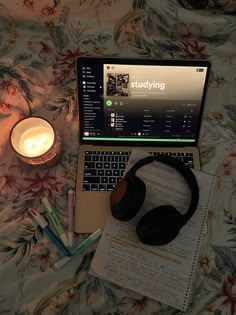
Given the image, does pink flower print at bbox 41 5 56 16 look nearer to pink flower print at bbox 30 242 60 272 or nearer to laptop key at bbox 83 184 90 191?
laptop key at bbox 83 184 90 191

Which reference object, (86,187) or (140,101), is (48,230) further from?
(140,101)

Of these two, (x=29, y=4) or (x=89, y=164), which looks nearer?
(x=89, y=164)

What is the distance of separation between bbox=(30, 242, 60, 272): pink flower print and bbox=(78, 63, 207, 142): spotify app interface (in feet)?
0.82

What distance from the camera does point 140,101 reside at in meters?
0.75

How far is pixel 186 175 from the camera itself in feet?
2.44

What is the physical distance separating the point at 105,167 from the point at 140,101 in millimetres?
158

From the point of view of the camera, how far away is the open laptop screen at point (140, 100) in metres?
0.70

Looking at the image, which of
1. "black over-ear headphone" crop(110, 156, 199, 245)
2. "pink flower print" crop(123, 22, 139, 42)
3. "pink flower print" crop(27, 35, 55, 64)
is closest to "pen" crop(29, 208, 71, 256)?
"black over-ear headphone" crop(110, 156, 199, 245)

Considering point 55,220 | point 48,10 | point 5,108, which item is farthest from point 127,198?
point 48,10

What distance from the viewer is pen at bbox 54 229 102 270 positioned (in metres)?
0.70

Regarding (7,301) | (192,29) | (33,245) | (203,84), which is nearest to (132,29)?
(192,29)

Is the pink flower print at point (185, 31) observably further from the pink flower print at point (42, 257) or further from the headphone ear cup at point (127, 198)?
the pink flower print at point (42, 257)

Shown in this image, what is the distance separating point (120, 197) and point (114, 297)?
0.61ft

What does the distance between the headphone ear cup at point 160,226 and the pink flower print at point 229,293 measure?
14 centimetres
